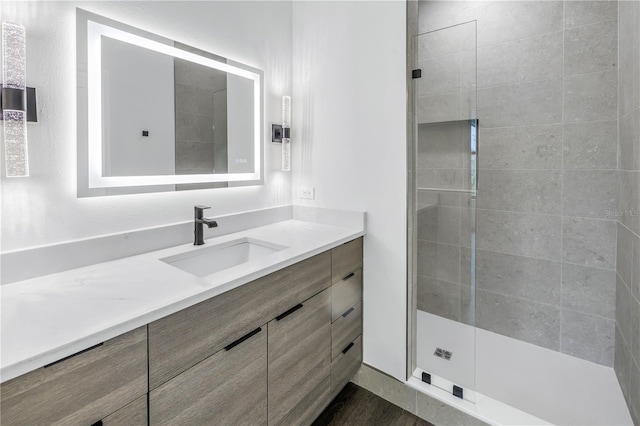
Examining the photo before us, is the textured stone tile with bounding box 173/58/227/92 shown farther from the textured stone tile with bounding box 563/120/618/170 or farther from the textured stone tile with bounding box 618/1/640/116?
the textured stone tile with bounding box 563/120/618/170

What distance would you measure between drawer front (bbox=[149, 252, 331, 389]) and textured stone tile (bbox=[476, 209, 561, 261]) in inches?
64.4

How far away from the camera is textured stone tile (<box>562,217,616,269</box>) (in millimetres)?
1959

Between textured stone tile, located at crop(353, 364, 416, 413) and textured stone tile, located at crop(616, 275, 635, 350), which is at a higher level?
textured stone tile, located at crop(616, 275, 635, 350)

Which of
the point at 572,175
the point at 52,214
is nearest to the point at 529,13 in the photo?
the point at 572,175

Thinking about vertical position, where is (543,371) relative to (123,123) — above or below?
below

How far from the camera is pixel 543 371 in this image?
2.01 meters

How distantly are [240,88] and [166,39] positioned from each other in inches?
18.1

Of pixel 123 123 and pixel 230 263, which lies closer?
pixel 123 123

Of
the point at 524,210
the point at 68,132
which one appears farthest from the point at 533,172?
the point at 68,132

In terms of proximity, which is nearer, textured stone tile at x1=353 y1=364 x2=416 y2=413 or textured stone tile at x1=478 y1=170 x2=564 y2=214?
textured stone tile at x1=353 y1=364 x2=416 y2=413

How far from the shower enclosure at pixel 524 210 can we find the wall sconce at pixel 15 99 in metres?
1.65

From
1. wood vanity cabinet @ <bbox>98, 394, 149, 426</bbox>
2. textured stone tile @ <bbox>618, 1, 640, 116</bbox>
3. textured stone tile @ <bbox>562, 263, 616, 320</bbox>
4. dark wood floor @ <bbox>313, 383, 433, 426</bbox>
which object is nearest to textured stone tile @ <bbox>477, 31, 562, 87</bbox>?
textured stone tile @ <bbox>618, 1, 640, 116</bbox>

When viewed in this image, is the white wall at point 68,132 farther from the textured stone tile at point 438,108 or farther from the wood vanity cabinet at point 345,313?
the textured stone tile at point 438,108

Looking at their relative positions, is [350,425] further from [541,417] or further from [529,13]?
[529,13]
